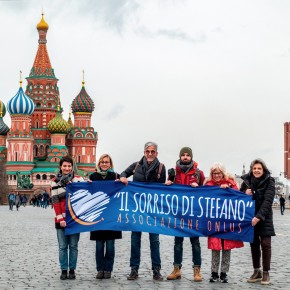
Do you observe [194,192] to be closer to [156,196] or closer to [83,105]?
[156,196]

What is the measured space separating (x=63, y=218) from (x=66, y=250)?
1.44ft

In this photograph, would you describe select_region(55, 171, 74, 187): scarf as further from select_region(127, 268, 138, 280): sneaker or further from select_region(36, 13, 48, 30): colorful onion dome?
select_region(36, 13, 48, 30): colorful onion dome

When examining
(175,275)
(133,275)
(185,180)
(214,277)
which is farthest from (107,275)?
(185,180)

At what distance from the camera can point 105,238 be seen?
11.2 m

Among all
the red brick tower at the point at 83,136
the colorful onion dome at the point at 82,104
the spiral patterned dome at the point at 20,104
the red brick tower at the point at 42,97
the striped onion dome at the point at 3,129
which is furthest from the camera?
the colorful onion dome at the point at 82,104

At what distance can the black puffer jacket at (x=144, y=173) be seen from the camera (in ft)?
36.5

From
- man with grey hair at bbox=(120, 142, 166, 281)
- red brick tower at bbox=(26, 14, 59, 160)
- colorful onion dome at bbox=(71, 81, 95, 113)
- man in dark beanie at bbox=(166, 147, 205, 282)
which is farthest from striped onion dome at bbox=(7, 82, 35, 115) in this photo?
man in dark beanie at bbox=(166, 147, 205, 282)

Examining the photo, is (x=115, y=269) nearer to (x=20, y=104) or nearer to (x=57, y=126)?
(x=20, y=104)

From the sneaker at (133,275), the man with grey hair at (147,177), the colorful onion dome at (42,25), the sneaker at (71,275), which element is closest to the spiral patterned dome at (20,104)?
the colorful onion dome at (42,25)

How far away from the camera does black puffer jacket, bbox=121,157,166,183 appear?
1112 centimetres

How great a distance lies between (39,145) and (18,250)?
343 feet

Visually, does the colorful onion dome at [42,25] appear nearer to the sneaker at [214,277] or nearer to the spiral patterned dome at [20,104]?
the spiral patterned dome at [20,104]

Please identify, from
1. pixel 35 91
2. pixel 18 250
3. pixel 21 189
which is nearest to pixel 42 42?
pixel 35 91

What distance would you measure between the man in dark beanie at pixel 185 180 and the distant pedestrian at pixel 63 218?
1.29m
